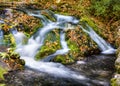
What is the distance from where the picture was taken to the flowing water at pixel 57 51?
977 cm

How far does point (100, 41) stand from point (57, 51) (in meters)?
2.76

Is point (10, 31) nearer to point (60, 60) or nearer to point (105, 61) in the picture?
point (60, 60)

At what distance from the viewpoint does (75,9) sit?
53.4 ft

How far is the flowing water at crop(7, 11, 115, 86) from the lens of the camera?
9.77 m

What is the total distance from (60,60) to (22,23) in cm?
317

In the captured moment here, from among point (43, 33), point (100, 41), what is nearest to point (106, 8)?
point (100, 41)

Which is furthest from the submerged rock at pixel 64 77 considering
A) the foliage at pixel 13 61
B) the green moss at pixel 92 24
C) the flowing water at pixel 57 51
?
the green moss at pixel 92 24

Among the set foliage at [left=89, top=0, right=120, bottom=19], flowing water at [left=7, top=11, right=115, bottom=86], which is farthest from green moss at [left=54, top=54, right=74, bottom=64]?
foliage at [left=89, top=0, right=120, bottom=19]

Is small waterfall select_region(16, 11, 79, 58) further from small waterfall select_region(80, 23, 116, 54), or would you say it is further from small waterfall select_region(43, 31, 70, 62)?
small waterfall select_region(80, 23, 116, 54)

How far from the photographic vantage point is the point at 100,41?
13609 millimetres

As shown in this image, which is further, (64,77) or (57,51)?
(57,51)

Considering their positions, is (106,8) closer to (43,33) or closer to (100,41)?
(100,41)

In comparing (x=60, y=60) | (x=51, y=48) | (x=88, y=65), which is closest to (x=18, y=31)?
(x=51, y=48)

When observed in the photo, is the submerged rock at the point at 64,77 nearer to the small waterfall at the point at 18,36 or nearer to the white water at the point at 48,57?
the white water at the point at 48,57
